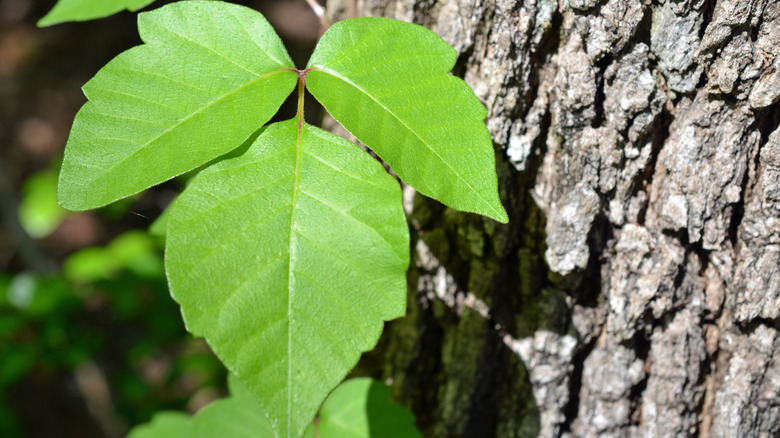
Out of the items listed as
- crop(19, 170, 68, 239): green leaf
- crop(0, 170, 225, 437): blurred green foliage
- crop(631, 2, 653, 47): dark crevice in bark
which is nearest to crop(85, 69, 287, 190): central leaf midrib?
crop(631, 2, 653, 47): dark crevice in bark

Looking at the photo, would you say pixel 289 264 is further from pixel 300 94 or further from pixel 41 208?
pixel 41 208

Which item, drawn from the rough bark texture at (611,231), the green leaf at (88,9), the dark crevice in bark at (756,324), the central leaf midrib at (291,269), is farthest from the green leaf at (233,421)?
the dark crevice in bark at (756,324)

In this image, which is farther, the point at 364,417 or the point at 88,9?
the point at 364,417

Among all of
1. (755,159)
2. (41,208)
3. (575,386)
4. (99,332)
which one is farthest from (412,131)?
(41,208)

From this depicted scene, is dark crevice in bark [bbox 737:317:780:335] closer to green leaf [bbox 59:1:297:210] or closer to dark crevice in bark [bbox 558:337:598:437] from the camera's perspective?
dark crevice in bark [bbox 558:337:598:437]

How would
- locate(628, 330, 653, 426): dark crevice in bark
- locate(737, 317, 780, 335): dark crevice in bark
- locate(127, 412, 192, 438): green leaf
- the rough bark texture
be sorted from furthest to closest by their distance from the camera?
locate(127, 412, 192, 438): green leaf
locate(628, 330, 653, 426): dark crevice in bark
locate(737, 317, 780, 335): dark crevice in bark
the rough bark texture

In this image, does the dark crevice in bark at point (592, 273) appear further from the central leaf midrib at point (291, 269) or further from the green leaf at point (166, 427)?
the green leaf at point (166, 427)
